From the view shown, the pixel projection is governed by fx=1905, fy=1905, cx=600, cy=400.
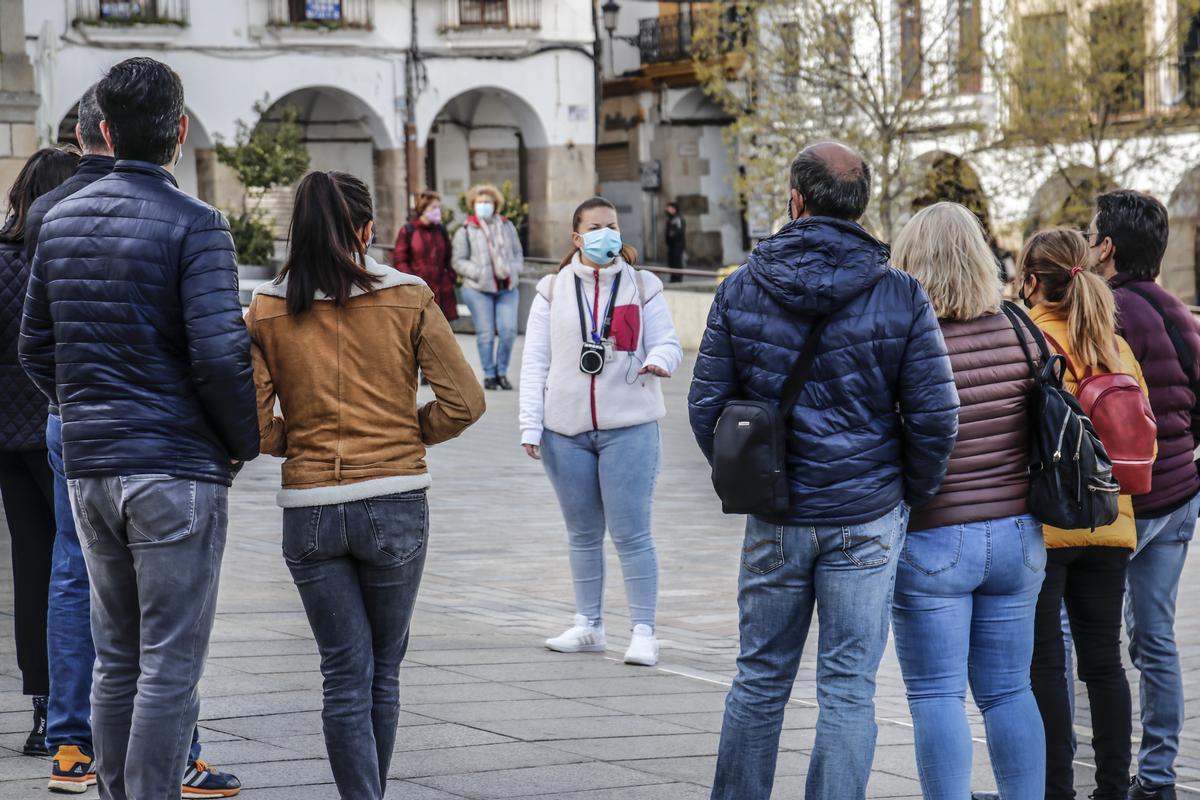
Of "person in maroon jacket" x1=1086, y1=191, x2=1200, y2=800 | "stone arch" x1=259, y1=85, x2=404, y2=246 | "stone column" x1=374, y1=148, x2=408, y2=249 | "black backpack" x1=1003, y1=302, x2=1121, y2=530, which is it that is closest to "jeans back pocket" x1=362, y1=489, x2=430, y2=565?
"black backpack" x1=1003, y1=302, x2=1121, y2=530

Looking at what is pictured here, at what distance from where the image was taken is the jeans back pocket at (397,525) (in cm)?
475

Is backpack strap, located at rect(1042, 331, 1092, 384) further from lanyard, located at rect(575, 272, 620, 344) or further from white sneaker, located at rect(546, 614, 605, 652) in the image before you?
white sneaker, located at rect(546, 614, 605, 652)

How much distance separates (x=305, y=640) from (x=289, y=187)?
1241 inches

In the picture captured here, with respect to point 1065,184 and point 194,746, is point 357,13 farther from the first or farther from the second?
point 194,746

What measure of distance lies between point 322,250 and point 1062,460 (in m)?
1.94

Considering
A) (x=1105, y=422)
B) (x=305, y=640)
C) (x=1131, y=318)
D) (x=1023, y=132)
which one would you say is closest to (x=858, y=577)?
(x=1105, y=422)

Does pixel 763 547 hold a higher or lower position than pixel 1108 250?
lower

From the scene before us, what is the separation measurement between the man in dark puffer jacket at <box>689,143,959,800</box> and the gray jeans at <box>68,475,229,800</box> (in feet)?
4.21

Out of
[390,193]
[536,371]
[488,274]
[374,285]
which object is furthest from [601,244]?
[390,193]

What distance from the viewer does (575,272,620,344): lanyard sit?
24.5ft

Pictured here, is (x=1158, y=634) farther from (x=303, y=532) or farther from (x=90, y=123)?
(x=90, y=123)

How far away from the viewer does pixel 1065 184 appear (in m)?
25.9

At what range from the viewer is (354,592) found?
15.7 ft

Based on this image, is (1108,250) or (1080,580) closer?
(1080,580)
